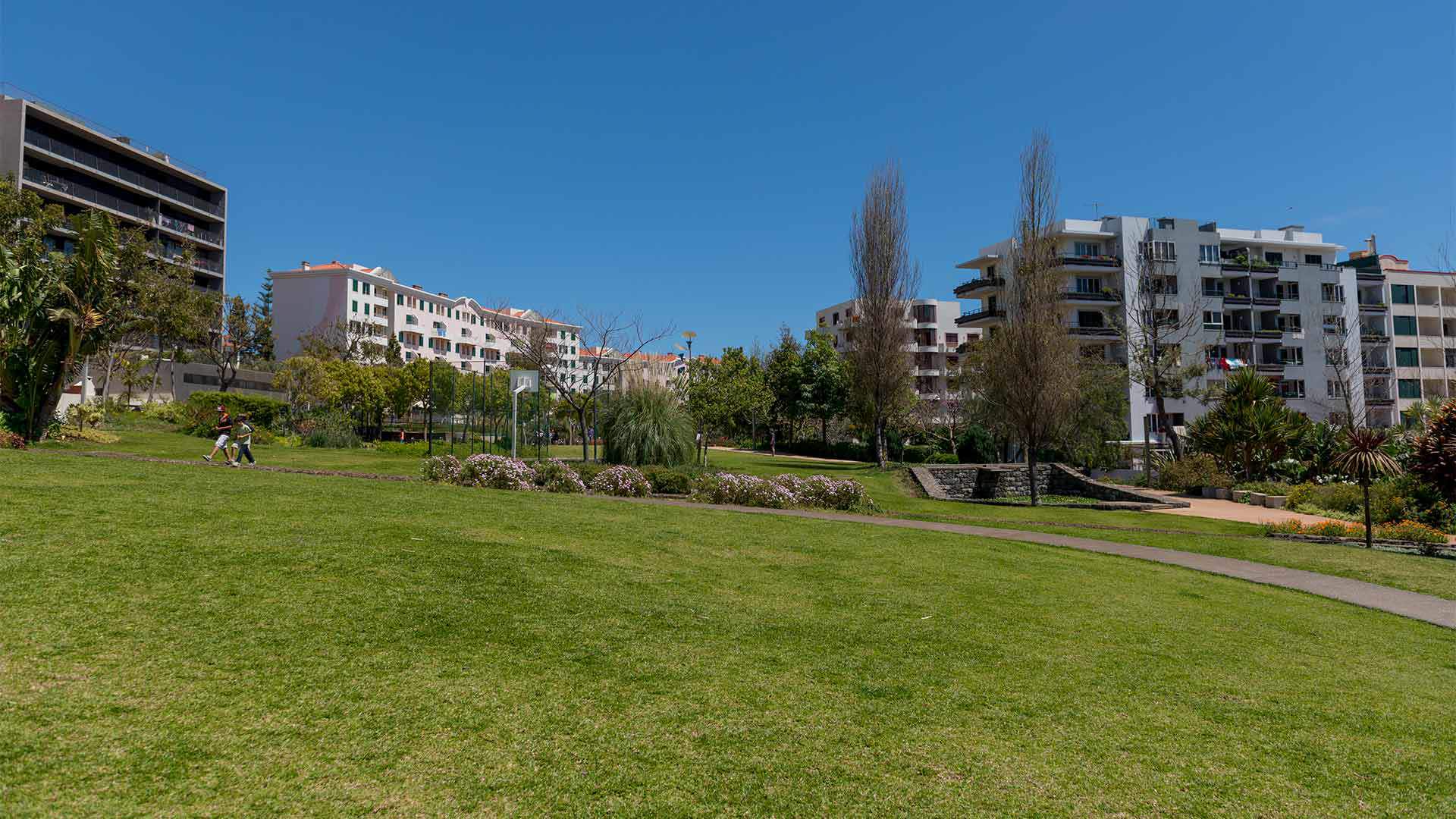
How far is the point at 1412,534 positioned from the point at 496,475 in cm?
1841

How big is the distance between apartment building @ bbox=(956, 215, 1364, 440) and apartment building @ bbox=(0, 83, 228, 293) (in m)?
65.0

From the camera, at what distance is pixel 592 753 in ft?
12.1

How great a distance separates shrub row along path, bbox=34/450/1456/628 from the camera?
9133 mm

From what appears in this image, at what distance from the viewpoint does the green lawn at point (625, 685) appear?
335 cm

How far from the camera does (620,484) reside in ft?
56.3

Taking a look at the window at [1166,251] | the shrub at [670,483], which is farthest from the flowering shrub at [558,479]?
the window at [1166,251]

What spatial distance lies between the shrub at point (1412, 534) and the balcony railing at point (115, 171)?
79.5m

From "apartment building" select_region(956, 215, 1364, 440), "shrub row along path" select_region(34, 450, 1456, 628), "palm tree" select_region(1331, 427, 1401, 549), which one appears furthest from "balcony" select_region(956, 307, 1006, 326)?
"shrub row along path" select_region(34, 450, 1456, 628)

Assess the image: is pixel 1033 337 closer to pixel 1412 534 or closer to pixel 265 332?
pixel 1412 534

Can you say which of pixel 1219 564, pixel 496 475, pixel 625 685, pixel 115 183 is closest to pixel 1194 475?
pixel 1219 564

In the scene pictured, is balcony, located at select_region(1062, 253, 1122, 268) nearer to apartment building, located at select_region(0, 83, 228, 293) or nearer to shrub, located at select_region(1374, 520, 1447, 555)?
shrub, located at select_region(1374, 520, 1447, 555)

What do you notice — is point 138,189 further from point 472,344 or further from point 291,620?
point 291,620

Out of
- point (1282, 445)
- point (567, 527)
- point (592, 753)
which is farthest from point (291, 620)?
point (1282, 445)

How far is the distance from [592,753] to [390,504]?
763 cm
